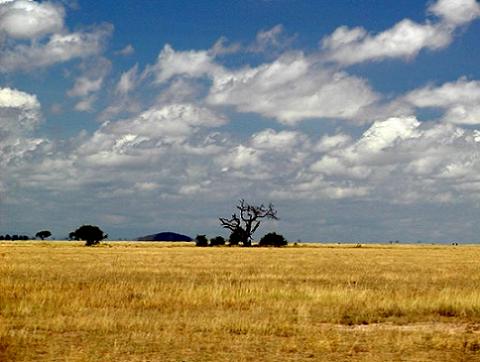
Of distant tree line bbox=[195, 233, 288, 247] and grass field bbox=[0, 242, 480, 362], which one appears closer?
grass field bbox=[0, 242, 480, 362]

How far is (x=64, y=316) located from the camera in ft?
69.8

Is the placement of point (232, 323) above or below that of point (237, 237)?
below

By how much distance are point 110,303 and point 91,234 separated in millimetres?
110675

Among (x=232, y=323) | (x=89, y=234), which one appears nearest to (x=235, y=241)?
(x=89, y=234)

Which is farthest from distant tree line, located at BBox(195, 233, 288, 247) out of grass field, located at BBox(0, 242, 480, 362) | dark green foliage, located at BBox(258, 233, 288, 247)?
grass field, located at BBox(0, 242, 480, 362)

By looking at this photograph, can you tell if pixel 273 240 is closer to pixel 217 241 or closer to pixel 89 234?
pixel 217 241

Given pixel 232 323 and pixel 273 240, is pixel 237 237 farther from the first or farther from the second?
pixel 232 323

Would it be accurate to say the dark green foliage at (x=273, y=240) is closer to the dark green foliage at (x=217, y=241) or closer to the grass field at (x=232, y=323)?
the dark green foliage at (x=217, y=241)

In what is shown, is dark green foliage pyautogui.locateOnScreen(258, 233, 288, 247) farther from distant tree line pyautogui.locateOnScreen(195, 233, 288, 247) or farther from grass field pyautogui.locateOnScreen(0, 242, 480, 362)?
grass field pyautogui.locateOnScreen(0, 242, 480, 362)

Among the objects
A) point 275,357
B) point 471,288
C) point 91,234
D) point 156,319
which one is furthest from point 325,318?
point 91,234

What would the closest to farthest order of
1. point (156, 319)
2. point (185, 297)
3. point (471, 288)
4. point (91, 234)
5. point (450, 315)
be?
point (156, 319)
point (450, 315)
point (185, 297)
point (471, 288)
point (91, 234)

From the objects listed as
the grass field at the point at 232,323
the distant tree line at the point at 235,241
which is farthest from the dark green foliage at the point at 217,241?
the grass field at the point at 232,323

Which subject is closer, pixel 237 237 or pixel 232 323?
pixel 232 323

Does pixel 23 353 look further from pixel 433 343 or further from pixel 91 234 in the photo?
pixel 91 234
